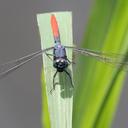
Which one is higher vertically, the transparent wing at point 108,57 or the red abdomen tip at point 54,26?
the red abdomen tip at point 54,26

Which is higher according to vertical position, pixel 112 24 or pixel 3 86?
pixel 112 24

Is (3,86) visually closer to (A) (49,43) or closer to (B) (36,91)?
(B) (36,91)

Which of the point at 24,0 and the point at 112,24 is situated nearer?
the point at 112,24

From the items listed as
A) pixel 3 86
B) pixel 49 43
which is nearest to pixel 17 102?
pixel 3 86

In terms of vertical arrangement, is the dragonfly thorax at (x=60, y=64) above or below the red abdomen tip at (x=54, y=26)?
below
